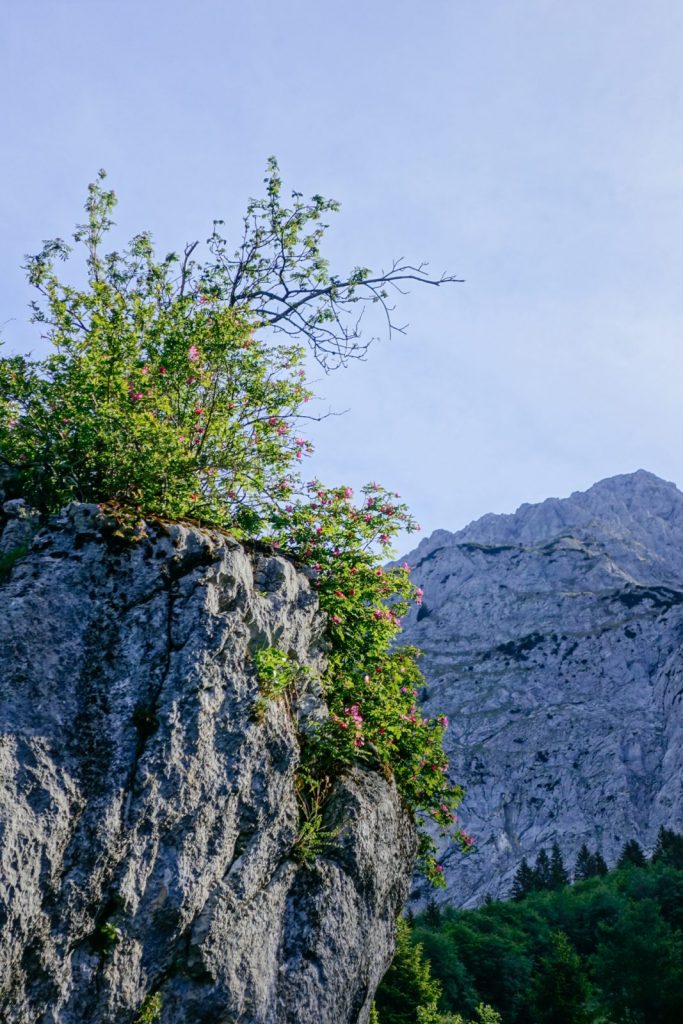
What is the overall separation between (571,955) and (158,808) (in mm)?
63075

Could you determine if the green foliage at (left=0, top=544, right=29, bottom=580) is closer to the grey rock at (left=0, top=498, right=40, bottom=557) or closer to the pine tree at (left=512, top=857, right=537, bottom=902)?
the grey rock at (left=0, top=498, right=40, bottom=557)

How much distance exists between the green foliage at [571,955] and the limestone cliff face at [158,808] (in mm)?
28836

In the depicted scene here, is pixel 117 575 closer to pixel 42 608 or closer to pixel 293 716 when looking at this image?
pixel 42 608

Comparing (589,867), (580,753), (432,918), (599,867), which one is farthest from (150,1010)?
(580,753)

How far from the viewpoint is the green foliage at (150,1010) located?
8617mm

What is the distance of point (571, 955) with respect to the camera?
59688mm

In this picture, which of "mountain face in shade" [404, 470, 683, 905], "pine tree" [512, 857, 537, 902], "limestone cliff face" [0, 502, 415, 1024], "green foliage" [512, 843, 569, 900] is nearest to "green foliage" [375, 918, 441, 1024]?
"limestone cliff face" [0, 502, 415, 1024]

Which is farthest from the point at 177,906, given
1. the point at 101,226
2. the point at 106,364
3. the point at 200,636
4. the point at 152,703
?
the point at 101,226

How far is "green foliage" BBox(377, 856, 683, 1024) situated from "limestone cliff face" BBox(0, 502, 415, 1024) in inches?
1135

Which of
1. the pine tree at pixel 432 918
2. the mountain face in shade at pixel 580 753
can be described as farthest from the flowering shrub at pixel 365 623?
the mountain face in shade at pixel 580 753

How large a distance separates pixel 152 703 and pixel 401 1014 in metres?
46.9

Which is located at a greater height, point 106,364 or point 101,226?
point 101,226

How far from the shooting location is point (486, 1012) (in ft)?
134

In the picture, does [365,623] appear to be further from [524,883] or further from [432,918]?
[524,883]
